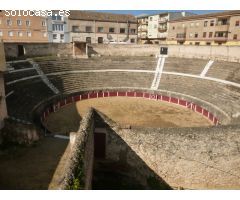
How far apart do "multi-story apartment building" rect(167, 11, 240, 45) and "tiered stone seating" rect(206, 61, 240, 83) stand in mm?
14976

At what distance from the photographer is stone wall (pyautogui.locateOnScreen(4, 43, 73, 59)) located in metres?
40.0

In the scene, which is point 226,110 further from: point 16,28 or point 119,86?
point 16,28

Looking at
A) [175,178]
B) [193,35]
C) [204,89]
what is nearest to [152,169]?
[175,178]

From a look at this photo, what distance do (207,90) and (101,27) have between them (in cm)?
3556

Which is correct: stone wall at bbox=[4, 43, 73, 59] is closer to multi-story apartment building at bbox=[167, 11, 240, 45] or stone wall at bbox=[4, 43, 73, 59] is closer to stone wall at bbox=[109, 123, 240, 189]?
multi-story apartment building at bbox=[167, 11, 240, 45]

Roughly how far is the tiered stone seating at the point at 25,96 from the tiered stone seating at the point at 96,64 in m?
5.46

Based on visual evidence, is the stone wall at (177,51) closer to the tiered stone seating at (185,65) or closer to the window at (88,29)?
the tiered stone seating at (185,65)

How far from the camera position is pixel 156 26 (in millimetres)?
74375

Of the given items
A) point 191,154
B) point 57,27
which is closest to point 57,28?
point 57,27

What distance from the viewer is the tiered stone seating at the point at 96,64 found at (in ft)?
129

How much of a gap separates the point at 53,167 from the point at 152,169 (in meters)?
6.63

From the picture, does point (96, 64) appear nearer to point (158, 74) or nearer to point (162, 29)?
point (158, 74)

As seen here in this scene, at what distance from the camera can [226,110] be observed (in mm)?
26969

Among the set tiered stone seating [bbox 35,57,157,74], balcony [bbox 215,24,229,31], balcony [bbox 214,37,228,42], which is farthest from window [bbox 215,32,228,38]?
tiered stone seating [bbox 35,57,157,74]
